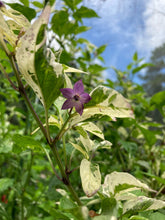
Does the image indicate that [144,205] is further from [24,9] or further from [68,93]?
[24,9]

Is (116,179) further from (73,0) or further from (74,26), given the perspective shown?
(73,0)

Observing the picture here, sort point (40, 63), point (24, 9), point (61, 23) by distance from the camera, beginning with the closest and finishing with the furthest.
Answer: point (40, 63), point (24, 9), point (61, 23)

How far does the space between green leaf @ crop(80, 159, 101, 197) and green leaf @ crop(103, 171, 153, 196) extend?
39 millimetres

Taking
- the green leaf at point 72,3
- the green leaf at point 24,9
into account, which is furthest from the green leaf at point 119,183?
the green leaf at point 72,3

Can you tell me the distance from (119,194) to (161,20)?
1.13 metres

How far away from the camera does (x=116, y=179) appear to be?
31cm

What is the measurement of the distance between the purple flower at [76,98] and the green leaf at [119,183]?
122mm

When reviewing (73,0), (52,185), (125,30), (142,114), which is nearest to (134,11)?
(125,30)

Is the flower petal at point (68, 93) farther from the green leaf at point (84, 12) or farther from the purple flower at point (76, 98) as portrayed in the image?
the green leaf at point (84, 12)

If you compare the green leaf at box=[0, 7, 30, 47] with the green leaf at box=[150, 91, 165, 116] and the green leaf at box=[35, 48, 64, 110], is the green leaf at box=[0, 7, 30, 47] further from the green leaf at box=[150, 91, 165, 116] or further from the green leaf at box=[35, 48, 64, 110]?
the green leaf at box=[150, 91, 165, 116]

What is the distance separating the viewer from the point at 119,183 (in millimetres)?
298

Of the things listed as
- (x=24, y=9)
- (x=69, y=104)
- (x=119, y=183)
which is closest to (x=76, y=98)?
(x=69, y=104)

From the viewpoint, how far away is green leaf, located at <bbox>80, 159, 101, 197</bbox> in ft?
0.82

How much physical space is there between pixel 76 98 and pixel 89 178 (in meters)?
0.11
